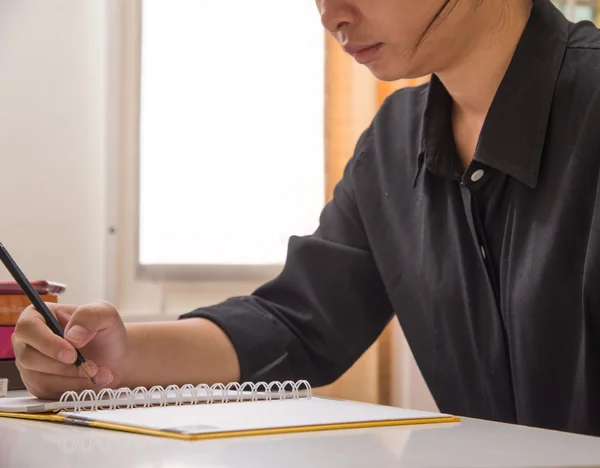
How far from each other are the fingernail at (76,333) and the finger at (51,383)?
0.04 m

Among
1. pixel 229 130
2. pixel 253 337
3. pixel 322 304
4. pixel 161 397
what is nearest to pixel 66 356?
pixel 161 397

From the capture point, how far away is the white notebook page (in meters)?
0.60

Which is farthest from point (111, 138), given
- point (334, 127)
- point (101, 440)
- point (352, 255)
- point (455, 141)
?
point (101, 440)

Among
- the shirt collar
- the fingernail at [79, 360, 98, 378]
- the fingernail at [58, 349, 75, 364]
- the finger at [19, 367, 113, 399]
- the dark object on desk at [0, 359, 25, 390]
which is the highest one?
the shirt collar

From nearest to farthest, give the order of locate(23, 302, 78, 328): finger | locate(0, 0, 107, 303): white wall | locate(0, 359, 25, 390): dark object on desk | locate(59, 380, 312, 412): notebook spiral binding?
locate(59, 380, 312, 412): notebook spiral binding
locate(23, 302, 78, 328): finger
locate(0, 359, 25, 390): dark object on desk
locate(0, 0, 107, 303): white wall

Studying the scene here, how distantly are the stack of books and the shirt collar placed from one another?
0.58 meters

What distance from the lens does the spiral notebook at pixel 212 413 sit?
0.60 meters

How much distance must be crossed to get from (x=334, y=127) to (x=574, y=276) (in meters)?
1.34

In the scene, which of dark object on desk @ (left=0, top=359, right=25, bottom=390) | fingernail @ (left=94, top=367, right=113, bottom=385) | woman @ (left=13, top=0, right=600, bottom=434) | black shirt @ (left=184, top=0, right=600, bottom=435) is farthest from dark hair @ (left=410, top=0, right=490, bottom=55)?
dark object on desk @ (left=0, top=359, right=25, bottom=390)

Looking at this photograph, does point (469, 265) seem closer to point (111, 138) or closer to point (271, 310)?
point (271, 310)

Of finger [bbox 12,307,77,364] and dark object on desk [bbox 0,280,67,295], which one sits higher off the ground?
dark object on desk [bbox 0,280,67,295]

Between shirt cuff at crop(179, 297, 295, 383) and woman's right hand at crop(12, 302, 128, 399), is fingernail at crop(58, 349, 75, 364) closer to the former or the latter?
woman's right hand at crop(12, 302, 128, 399)

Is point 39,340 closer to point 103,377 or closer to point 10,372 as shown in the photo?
point 103,377

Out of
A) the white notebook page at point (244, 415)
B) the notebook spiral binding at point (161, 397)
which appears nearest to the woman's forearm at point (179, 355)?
the notebook spiral binding at point (161, 397)
